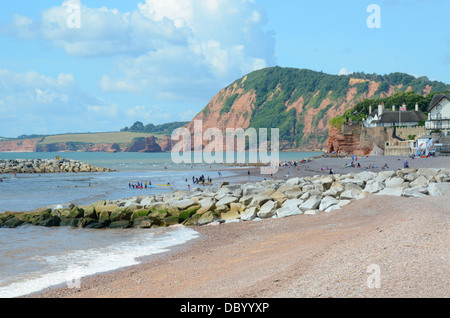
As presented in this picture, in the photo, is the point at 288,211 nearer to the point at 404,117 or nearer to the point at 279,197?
the point at 279,197

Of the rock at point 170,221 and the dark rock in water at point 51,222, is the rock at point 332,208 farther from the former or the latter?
the dark rock in water at point 51,222

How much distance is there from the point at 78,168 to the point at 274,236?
252 ft

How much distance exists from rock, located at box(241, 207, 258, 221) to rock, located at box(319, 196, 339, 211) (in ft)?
9.71

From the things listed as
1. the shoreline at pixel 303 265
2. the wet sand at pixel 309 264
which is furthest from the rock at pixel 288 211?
the shoreline at pixel 303 265

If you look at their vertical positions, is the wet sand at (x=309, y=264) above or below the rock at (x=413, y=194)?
below

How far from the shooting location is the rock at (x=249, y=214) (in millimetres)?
19531

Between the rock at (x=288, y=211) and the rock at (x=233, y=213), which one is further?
the rock at (x=233, y=213)

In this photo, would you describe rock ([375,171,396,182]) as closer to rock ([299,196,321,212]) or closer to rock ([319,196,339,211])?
rock ([319,196,339,211])

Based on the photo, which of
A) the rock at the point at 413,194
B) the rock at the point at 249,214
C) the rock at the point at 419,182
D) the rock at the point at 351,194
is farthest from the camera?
the rock at the point at 419,182

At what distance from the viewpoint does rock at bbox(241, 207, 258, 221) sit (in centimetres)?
1953

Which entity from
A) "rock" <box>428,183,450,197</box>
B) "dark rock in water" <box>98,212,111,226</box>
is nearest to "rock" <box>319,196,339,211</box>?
"rock" <box>428,183,450,197</box>

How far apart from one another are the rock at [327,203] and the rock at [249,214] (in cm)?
296
